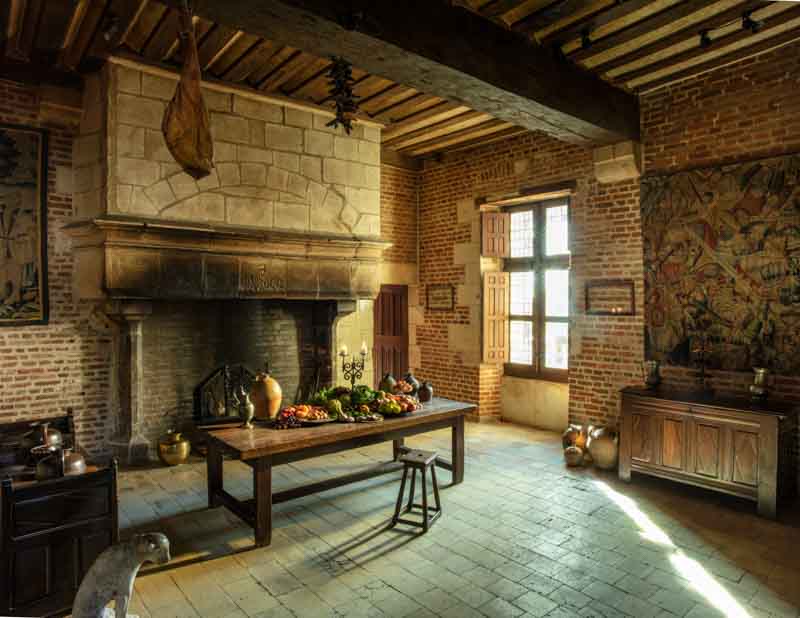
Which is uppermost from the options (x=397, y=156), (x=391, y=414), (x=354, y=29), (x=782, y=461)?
(x=397, y=156)

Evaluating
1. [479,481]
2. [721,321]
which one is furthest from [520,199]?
[479,481]

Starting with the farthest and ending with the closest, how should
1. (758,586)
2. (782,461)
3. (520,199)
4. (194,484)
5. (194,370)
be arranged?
(520,199) → (194,370) → (194,484) → (782,461) → (758,586)

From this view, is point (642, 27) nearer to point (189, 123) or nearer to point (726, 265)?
point (726, 265)

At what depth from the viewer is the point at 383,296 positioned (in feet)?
27.4

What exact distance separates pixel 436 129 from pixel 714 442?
15.0 feet

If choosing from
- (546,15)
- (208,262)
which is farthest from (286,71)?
(546,15)

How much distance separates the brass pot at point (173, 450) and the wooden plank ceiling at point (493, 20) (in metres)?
3.58

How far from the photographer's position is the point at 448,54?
3.74 m

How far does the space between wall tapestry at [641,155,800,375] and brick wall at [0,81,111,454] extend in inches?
223

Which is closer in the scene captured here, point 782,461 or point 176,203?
point 782,461

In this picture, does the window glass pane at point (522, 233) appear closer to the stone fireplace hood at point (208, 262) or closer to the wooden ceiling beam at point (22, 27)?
the stone fireplace hood at point (208, 262)

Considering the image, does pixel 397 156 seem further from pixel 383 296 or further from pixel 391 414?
pixel 391 414

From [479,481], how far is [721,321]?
2709mm

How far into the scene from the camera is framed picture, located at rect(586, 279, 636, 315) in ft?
18.9
